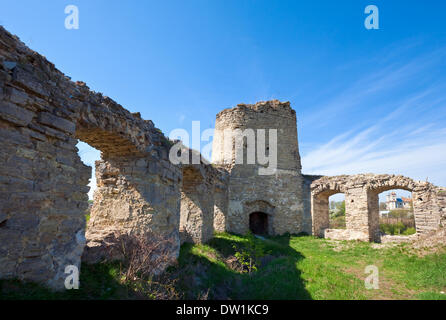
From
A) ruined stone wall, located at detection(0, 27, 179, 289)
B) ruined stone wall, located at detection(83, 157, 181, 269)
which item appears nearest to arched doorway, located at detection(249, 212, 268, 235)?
ruined stone wall, located at detection(83, 157, 181, 269)

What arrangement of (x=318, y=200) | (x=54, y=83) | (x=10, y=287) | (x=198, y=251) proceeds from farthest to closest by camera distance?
(x=318, y=200) → (x=198, y=251) → (x=54, y=83) → (x=10, y=287)

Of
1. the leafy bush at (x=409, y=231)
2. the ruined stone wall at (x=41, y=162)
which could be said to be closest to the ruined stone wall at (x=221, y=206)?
the ruined stone wall at (x=41, y=162)

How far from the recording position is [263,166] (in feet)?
47.6

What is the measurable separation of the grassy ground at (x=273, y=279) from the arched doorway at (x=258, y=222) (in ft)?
18.8

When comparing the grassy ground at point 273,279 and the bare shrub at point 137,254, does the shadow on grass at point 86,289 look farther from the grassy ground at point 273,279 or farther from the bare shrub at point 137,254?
the bare shrub at point 137,254

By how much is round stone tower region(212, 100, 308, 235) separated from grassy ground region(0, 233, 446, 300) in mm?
4638

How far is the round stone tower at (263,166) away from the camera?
14.2 metres

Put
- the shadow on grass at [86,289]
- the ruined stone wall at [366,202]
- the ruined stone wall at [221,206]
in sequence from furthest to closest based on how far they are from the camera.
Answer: the ruined stone wall at [221,206]
the ruined stone wall at [366,202]
the shadow on grass at [86,289]

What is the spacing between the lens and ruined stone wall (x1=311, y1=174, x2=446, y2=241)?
10.5m

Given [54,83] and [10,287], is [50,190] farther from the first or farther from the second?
[54,83]
